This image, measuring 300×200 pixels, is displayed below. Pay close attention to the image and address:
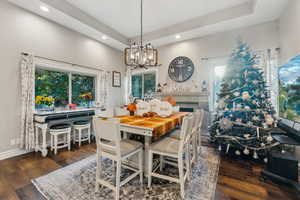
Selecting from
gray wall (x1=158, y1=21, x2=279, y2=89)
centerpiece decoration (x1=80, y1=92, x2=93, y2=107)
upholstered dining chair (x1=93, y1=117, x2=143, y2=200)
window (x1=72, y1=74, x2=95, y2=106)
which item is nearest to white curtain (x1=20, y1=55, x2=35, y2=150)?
window (x1=72, y1=74, x2=95, y2=106)

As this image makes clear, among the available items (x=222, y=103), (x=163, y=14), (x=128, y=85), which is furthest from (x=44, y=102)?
(x=222, y=103)

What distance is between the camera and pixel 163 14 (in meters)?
3.46

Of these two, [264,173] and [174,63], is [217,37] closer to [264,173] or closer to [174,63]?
[174,63]

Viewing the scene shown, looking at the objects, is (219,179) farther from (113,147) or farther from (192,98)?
(192,98)

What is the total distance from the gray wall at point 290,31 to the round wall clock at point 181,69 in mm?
2057

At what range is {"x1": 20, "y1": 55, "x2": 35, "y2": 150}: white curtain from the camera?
2.73 metres

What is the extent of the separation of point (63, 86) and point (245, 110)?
15.0 ft

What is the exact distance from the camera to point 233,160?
2559mm

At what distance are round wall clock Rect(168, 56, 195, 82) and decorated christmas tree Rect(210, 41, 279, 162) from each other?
1.36 m

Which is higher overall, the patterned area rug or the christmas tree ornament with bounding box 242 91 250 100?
the christmas tree ornament with bounding box 242 91 250 100

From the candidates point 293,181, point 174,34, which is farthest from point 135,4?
point 293,181

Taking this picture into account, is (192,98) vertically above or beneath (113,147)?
above

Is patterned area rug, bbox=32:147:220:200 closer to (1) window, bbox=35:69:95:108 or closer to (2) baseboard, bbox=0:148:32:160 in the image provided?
(2) baseboard, bbox=0:148:32:160

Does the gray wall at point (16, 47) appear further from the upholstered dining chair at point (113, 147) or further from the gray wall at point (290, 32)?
the gray wall at point (290, 32)
